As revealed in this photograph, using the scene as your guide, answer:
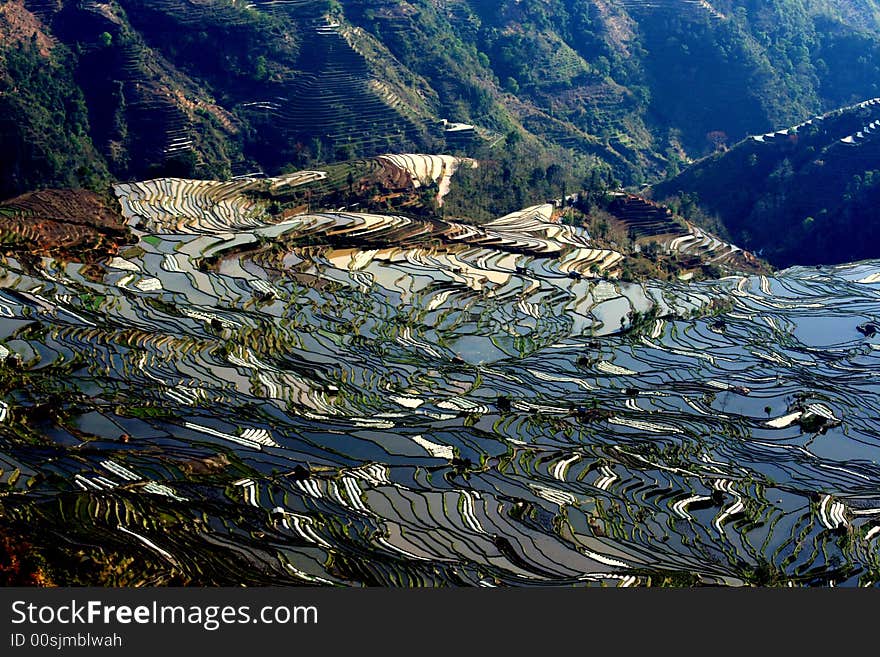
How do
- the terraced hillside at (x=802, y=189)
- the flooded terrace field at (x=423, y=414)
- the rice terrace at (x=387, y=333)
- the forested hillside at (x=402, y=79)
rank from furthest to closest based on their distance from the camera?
1. the forested hillside at (x=402, y=79)
2. the terraced hillside at (x=802, y=189)
3. the rice terrace at (x=387, y=333)
4. the flooded terrace field at (x=423, y=414)

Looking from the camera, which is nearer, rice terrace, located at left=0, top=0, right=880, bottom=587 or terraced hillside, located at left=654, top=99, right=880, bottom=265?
rice terrace, located at left=0, top=0, right=880, bottom=587

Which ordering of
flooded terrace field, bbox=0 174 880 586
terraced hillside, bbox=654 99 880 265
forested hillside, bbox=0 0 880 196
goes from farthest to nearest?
forested hillside, bbox=0 0 880 196 → terraced hillside, bbox=654 99 880 265 → flooded terrace field, bbox=0 174 880 586

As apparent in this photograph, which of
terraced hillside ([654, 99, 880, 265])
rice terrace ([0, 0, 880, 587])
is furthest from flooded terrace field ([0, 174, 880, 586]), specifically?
terraced hillside ([654, 99, 880, 265])

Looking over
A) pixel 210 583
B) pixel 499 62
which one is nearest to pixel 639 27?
pixel 499 62

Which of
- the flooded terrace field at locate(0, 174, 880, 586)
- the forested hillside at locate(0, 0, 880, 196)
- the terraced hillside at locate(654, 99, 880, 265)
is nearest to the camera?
the flooded terrace field at locate(0, 174, 880, 586)

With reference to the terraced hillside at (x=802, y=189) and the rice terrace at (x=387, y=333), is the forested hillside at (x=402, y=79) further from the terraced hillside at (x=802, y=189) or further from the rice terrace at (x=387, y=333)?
the terraced hillside at (x=802, y=189)

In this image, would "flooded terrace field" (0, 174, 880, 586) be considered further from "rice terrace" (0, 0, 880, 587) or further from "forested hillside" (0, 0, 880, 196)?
"forested hillside" (0, 0, 880, 196)

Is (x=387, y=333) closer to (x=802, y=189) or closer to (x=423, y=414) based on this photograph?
(x=423, y=414)

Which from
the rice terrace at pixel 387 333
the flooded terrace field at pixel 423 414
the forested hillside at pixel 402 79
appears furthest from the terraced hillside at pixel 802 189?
the flooded terrace field at pixel 423 414
